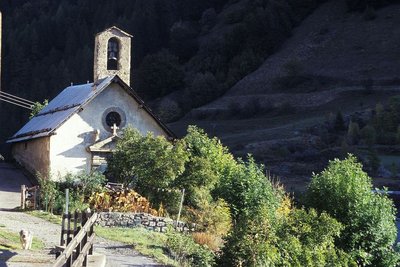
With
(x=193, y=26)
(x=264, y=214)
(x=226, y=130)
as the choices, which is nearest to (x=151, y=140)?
(x=264, y=214)

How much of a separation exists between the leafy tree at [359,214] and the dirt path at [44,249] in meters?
5.76

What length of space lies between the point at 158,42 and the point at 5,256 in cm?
8533

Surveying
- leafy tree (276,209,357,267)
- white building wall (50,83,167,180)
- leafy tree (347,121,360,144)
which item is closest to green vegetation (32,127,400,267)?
leafy tree (276,209,357,267)

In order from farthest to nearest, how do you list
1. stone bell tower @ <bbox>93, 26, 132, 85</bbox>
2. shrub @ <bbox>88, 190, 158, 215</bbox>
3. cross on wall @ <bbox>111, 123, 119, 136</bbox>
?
stone bell tower @ <bbox>93, 26, 132, 85</bbox>, cross on wall @ <bbox>111, 123, 119, 136</bbox>, shrub @ <bbox>88, 190, 158, 215</bbox>

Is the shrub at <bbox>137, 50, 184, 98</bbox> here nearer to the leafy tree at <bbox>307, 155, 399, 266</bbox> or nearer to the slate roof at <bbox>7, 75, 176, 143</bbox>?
the slate roof at <bbox>7, 75, 176, 143</bbox>

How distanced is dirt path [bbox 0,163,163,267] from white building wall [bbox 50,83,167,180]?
2000 mm

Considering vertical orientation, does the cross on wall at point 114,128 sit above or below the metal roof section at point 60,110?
→ below

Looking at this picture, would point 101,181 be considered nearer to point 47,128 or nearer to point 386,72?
point 47,128

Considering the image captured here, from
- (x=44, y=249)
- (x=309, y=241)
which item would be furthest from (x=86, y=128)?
(x=309, y=241)

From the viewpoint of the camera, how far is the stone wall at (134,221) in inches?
945

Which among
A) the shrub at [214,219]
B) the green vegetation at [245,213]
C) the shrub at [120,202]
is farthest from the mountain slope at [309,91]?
the shrub at [214,219]

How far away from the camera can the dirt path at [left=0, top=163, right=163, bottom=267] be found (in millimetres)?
15797

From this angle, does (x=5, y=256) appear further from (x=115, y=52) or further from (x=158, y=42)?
(x=158, y=42)

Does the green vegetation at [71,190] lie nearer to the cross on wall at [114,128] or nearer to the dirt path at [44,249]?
the dirt path at [44,249]
